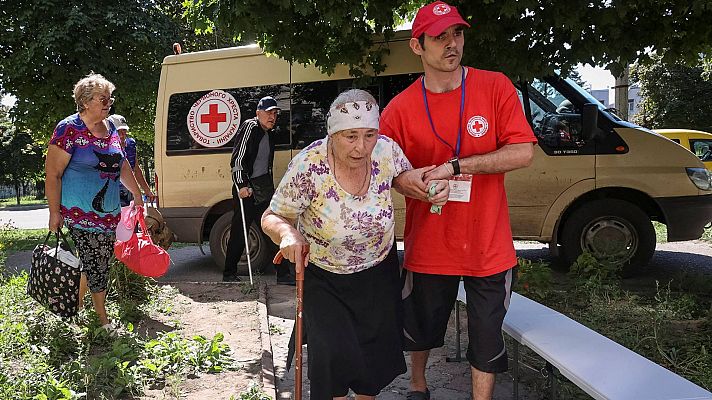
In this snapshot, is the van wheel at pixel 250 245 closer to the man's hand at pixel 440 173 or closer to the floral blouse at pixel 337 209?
the floral blouse at pixel 337 209

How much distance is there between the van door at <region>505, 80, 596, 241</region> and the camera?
6672mm

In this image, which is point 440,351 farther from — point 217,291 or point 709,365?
point 217,291

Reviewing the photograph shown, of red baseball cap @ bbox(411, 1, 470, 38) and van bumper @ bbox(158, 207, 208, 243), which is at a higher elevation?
red baseball cap @ bbox(411, 1, 470, 38)

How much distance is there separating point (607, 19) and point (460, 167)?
3.11 m

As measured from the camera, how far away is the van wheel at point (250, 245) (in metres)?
7.42

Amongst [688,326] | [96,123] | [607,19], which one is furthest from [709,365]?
[96,123]

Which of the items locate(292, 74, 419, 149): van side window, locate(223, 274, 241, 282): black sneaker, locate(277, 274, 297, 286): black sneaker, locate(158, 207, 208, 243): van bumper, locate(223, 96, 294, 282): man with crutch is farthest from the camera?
locate(158, 207, 208, 243): van bumper

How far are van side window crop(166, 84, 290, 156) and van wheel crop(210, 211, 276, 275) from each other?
879 mm

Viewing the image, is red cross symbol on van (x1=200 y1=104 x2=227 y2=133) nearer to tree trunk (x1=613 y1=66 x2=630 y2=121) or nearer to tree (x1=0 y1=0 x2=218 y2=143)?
tree (x1=0 y1=0 x2=218 y2=143)

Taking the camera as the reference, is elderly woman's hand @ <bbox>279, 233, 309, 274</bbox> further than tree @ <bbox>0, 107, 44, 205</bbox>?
No

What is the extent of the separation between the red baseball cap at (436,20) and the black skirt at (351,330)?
1.03 metres

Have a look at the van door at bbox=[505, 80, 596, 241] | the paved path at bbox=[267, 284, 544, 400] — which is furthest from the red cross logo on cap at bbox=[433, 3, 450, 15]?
the van door at bbox=[505, 80, 596, 241]

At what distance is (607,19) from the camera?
5.16m

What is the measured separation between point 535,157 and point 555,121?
0.43m
